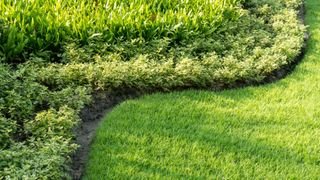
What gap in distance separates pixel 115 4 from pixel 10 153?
2.85 m

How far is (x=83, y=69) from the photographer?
4789mm

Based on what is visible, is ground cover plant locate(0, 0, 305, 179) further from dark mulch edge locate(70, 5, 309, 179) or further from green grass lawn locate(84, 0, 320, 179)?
green grass lawn locate(84, 0, 320, 179)

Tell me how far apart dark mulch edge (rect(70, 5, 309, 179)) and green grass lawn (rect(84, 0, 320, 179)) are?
88 mm

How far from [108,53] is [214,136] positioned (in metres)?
1.53

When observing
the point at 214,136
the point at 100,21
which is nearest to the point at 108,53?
the point at 100,21

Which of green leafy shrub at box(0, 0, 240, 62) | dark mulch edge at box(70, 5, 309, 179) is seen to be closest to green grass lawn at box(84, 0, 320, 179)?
dark mulch edge at box(70, 5, 309, 179)

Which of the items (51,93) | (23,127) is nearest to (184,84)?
(51,93)

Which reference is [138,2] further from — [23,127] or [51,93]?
[23,127]

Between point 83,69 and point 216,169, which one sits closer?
point 216,169

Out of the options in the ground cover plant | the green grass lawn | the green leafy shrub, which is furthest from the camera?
the green leafy shrub

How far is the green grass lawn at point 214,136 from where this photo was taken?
385 centimetres

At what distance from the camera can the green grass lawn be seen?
3.85 meters

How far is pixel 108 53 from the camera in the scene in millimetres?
5172

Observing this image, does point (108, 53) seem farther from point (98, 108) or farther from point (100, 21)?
point (98, 108)
